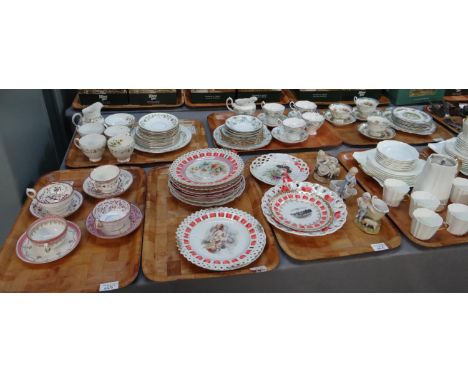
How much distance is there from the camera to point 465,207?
1.51m

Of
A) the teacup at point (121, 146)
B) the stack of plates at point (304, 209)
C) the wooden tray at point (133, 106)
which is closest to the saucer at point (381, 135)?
the stack of plates at point (304, 209)

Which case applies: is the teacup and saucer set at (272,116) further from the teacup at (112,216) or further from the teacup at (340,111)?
the teacup at (112,216)

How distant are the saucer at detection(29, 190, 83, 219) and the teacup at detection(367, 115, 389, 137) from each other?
1.54 meters

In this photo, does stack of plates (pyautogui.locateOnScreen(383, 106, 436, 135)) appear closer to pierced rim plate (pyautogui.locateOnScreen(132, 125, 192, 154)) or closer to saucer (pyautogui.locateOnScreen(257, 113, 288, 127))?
saucer (pyautogui.locateOnScreen(257, 113, 288, 127))

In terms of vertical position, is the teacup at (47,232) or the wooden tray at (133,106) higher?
the wooden tray at (133,106)

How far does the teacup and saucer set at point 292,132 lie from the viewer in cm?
Result: 201

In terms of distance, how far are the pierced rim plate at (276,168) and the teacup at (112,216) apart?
0.60 metres

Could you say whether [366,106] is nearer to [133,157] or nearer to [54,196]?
[133,157]

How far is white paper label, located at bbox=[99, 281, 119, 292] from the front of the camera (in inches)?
48.3

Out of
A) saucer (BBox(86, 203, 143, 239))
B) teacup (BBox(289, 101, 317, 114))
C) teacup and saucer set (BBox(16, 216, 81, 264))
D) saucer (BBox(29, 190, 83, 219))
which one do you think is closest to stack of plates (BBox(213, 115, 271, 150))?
teacup (BBox(289, 101, 317, 114))

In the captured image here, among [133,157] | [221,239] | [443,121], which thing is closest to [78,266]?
[221,239]

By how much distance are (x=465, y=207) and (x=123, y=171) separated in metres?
1.45

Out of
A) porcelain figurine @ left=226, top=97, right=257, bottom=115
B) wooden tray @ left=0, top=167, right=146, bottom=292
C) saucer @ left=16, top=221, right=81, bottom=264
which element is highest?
porcelain figurine @ left=226, top=97, right=257, bottom=115

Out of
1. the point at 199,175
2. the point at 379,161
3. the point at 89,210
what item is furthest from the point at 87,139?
the point at 379,161
